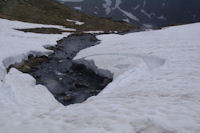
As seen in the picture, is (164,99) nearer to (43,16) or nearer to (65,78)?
(65,78)

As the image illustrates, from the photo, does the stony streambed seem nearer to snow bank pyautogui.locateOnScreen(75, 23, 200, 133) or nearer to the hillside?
snow bank pyautogui.locateOnScreen(75, 23, 200, 133)

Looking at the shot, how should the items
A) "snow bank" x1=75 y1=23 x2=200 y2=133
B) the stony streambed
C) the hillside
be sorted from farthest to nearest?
the hillside < the stony streambed < "snow bank" x1=75 y1=23 x2=200 y2=133

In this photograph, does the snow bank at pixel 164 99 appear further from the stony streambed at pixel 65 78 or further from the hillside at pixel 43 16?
the hillside at pixel 43 16

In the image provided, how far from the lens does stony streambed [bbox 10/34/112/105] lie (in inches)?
338

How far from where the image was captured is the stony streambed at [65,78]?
28.2 feet

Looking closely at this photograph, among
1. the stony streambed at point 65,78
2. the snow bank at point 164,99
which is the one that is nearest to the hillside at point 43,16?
the stony streambed at point 65,78

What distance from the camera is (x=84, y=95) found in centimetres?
852

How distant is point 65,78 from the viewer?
10.6 metres

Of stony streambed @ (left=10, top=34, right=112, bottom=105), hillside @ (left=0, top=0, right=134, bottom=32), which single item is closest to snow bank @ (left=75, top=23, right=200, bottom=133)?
stony streambed @ (left=10, top=34, right=112, bottom=105)

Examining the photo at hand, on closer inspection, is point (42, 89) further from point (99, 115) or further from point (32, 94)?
point (99, 115)

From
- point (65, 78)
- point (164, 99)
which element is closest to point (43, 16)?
point (65, 78)

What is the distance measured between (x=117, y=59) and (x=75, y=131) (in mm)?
8525

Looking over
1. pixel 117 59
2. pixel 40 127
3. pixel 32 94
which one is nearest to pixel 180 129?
pixel 40 127

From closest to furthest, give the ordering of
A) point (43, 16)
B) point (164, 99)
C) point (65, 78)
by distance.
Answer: point (164, 99) → point (65, 78) → point (43, 16)
